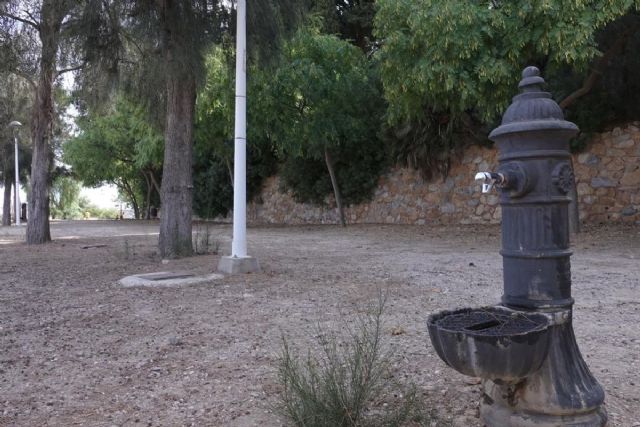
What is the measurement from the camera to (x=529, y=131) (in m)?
2.49

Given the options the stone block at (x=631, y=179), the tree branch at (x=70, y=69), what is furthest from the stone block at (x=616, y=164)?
the tree branch at (x=70, y=69)

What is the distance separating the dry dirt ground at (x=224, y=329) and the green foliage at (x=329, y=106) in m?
8.32

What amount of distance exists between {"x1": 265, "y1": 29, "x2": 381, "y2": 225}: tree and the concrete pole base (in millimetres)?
9335

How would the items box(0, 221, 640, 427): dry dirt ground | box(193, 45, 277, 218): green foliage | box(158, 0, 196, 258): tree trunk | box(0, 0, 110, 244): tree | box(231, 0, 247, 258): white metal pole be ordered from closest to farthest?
1. box(0, 221, 640, 427): dry dirt ground
2. box(231, 0, 247, 258): white metal pole
3. box(158, 0, 196, 258): tree trunk
4. box(0, 0, 110, 244): tree
5. box(193, 45, 277, 218): green foliage

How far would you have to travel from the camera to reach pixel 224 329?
466 centimetres

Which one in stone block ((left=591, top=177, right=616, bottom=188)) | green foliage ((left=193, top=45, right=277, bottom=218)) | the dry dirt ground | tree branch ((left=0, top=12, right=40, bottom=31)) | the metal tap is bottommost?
the dry dirt ground

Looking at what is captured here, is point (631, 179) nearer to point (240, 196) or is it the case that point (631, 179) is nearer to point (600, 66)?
point (600, 66)

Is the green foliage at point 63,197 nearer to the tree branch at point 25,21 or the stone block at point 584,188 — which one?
the tree branch at point 25,21

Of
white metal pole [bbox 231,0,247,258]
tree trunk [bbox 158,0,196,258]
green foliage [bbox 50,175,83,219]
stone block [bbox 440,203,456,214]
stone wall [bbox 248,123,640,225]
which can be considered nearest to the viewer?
white metal pole [bbox 231,0,247,258]

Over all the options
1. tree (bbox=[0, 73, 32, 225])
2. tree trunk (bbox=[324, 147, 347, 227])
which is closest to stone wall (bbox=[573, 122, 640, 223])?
tree trunk (bbox=[324, 147, 347, 227])

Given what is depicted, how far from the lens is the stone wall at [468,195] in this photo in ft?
44.1

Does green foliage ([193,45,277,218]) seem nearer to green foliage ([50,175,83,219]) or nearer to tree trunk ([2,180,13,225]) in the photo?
tree trunk ([2,180,13,225])

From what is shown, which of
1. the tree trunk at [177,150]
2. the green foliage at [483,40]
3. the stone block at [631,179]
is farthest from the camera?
the stone block at [631,179]

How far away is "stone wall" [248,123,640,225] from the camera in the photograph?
1345 centimetres
